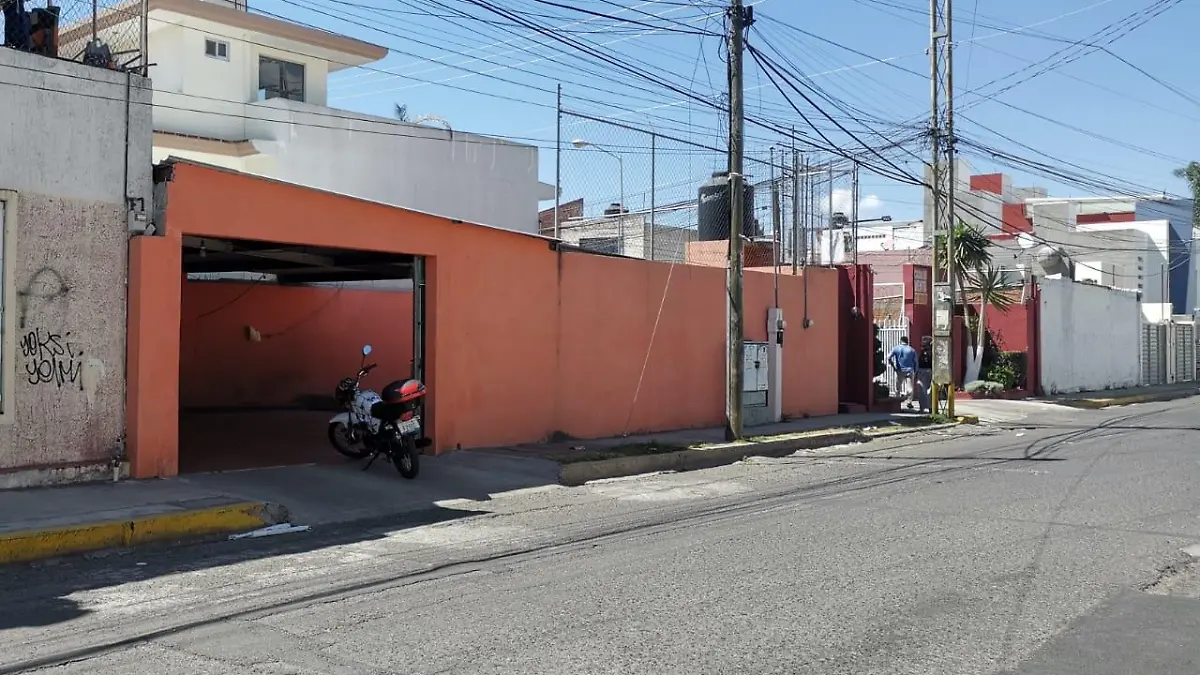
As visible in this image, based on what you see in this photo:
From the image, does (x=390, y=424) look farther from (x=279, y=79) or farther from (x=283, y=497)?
(x=279, y=79)

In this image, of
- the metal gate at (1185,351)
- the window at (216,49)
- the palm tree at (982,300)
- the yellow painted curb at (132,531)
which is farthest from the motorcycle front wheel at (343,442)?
the metal gate at (1185,351)

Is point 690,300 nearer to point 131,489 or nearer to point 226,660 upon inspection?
point 131,489

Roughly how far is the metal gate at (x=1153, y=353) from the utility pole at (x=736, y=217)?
103 ft

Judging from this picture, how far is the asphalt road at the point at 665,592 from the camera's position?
578 cm

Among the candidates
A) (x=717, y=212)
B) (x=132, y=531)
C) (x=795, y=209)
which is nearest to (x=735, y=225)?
(x=717, y=212)

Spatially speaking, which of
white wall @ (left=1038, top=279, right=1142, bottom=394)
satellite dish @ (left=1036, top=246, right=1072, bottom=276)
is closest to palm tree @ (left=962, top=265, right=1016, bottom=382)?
white wall @ (left=1038, top=279, right=1142, bottom=394)

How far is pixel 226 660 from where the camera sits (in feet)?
18.5

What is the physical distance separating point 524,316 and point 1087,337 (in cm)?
2746

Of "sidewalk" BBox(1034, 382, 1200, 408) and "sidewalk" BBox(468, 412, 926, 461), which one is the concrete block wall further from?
"sidewalk" BBox(1034, 382, 1200, 408)

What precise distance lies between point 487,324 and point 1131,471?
876cm

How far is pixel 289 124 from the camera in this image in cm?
2569

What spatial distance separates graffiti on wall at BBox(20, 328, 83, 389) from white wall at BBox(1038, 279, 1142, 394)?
94.3 feet

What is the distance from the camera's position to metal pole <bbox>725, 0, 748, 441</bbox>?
1648 centimetres

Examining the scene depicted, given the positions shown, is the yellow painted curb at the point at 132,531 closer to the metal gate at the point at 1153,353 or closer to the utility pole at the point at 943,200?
the utility pole at the point at 943,200
